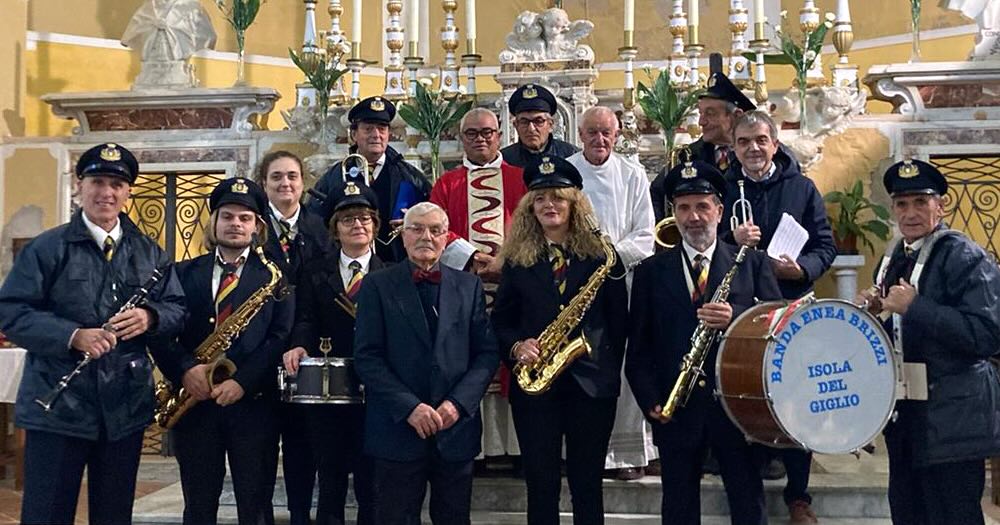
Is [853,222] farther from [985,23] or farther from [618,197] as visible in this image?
[618,197]

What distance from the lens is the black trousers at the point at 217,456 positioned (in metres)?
4.48

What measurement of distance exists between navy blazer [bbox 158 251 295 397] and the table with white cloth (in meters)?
1.91

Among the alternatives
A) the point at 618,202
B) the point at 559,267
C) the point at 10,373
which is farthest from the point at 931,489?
the point at 10,373

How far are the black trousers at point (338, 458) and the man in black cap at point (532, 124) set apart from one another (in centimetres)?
146

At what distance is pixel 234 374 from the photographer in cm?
448

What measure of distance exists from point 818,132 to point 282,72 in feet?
19.9

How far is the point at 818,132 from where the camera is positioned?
7352 millimetres

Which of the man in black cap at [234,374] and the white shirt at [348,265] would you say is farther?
the white shirt at [348,265]

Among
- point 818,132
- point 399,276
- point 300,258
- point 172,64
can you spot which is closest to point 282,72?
point 172,64

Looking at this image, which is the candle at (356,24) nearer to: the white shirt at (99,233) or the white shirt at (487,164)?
the white shirt at (487,164)

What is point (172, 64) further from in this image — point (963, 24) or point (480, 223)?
point (963, 24)

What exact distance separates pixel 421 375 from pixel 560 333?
58 cm

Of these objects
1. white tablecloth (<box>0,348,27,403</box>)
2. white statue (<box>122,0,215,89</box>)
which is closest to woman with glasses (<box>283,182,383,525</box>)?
white tablecloth (<box>0,348,27,403</box>)

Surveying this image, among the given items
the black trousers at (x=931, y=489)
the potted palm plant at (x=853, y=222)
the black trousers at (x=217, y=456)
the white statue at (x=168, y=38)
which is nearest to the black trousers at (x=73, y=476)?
the black trousers at (x=217, y=456)
